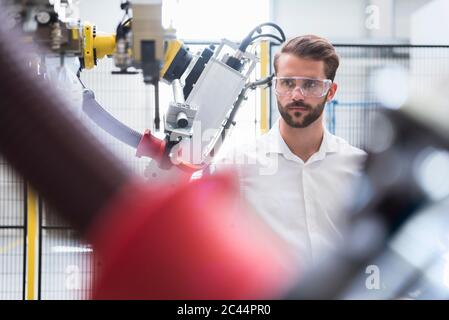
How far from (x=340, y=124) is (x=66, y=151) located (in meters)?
1.05

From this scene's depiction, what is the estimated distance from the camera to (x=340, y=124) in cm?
166

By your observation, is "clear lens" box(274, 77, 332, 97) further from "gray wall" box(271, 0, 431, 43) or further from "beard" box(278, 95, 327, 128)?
"gray wall" box(271, 0, 431, 43)

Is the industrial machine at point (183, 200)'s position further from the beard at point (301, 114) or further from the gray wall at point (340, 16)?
the gray wall at point (340, 16)

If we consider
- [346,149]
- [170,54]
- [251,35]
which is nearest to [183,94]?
[170,54]

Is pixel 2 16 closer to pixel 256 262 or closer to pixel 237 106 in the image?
pixel 237 106

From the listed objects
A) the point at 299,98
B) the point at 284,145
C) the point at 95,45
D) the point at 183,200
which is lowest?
the point at 183,200

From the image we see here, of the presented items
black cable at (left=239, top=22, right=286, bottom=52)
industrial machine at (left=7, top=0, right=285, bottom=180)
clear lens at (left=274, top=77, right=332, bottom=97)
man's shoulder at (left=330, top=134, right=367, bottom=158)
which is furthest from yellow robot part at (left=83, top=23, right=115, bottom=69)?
man's shoulder at (left=330, top=134, right=367, bottom=158)

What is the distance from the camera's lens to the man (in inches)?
41.4

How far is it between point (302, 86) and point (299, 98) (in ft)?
0.09

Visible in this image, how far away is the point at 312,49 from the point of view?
1098 millimetres

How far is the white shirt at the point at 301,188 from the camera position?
3.44ft

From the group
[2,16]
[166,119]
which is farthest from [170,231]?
[2,16]

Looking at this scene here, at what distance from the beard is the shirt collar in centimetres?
7

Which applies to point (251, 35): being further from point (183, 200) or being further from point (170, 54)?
point (183, 200)
